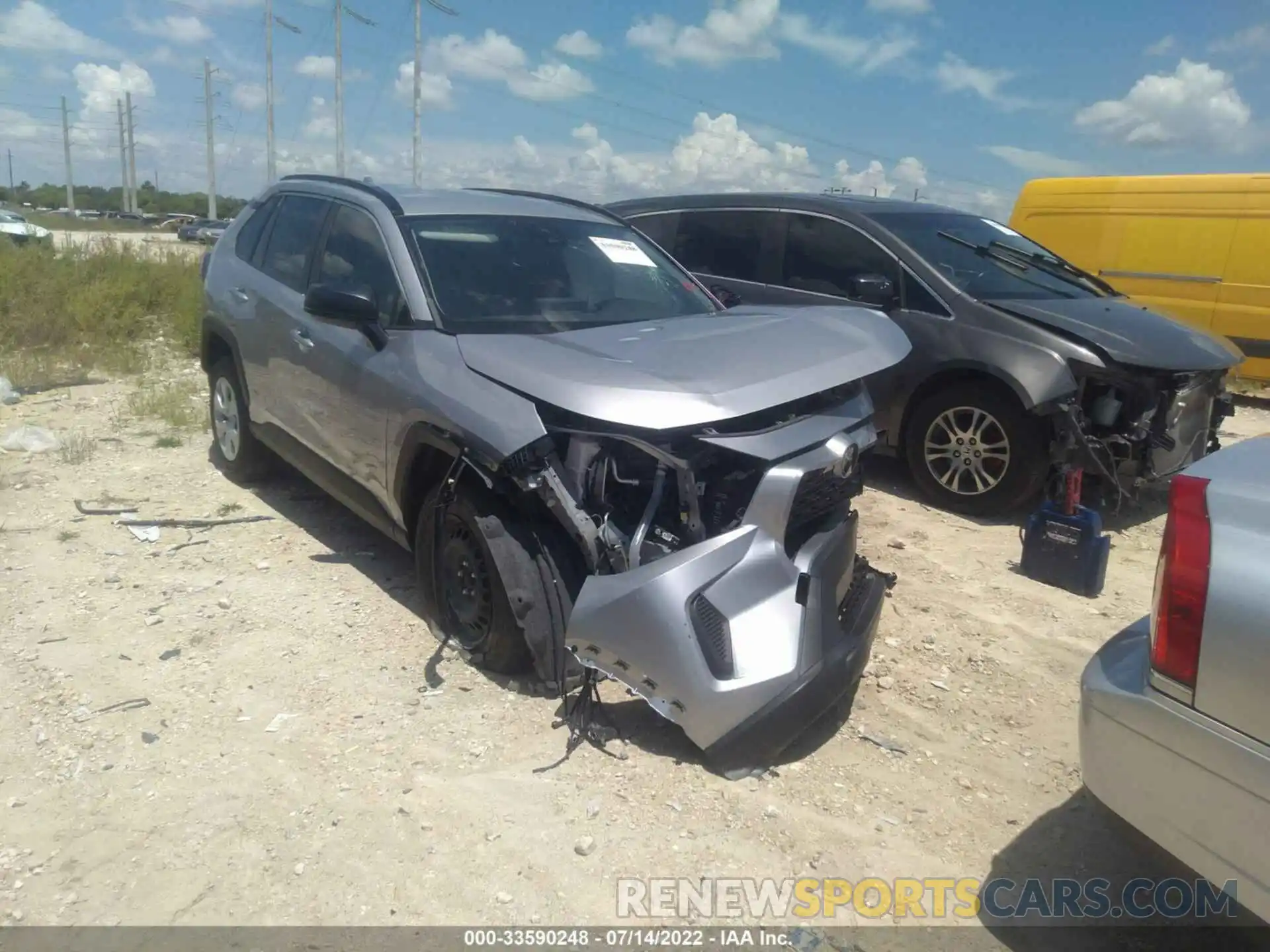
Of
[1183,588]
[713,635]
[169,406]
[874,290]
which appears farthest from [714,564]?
[169,406]

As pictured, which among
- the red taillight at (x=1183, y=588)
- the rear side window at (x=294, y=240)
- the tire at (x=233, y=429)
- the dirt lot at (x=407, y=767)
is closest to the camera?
the red taillight at (x=1183, y=588)

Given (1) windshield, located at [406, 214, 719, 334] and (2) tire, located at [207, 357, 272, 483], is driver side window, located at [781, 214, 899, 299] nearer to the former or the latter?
(1) windshield, located at [406, 214, 719, 334]

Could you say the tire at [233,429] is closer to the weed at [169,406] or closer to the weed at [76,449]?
the weed at [76,449]

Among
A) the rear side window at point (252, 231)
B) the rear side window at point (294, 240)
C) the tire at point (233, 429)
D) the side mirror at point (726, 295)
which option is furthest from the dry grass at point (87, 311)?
the side mirror at point (726, 295)

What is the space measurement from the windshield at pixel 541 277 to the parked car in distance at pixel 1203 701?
2.42 m

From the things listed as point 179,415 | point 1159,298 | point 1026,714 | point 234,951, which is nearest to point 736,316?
point 1026,714

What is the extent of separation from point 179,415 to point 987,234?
6.06 meters

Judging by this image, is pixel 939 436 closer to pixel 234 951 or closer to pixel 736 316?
pixel 736 316

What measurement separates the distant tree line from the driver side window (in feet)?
215

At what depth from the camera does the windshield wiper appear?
6.50 m

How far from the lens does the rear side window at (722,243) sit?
681 cm

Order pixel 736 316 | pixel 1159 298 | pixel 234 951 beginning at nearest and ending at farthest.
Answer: pixel 234 951, pixel 736 316, pixel 1159 298

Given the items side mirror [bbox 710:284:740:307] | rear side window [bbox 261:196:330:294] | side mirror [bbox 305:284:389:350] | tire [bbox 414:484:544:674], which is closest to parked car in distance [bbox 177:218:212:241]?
side mirror [bbox 710:284:740:307]

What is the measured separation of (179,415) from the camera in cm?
726
